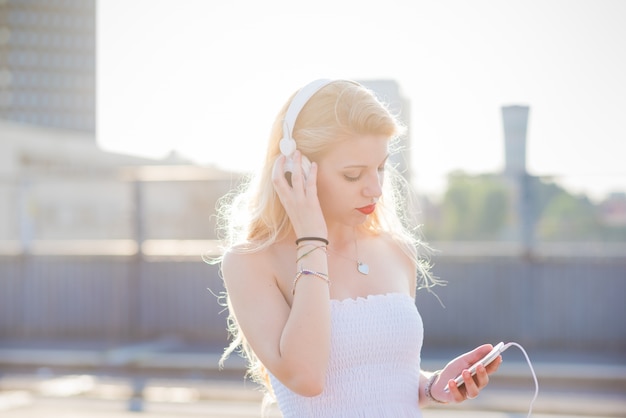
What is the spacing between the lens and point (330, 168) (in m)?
2.51

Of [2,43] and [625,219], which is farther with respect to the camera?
[2,43]

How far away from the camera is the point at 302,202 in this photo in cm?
246

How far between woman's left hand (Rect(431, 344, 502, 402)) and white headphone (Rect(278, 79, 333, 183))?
0.69 m

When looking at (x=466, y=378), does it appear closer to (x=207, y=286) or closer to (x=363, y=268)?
(x=363, y=268)

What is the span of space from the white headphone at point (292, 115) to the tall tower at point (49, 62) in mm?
53262

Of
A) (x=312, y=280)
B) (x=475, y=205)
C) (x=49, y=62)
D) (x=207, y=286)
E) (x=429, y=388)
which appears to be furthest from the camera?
(x=49, y=62)

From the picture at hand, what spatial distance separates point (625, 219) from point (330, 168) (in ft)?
31.4

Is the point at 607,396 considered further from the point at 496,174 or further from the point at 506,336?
the point at 496,174

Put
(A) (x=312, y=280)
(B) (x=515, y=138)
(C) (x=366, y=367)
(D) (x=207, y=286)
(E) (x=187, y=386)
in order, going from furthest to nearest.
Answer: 1. (D) (x=207, y=286)
2. (B) (x=515, y=138)
3. (E) (x=187, y=386)
4. (C) (x=366, y=367)
5. (A) (x=312, y=280)

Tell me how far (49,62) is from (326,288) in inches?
2392

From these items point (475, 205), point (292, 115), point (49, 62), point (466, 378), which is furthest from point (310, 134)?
point (49, 62)

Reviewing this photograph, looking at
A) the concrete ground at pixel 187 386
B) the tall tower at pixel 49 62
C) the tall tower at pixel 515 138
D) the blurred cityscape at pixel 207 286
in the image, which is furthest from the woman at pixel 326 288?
the tall tower at pixel 49 62

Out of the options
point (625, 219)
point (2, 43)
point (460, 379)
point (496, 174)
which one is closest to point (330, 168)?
point (460, 379)

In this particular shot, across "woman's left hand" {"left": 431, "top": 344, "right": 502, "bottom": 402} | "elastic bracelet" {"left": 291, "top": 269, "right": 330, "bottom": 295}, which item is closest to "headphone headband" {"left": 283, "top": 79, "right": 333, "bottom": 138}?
"elastic bracelet" {"left": 291, "top": 269, "right": 330, "bottom": 295}
